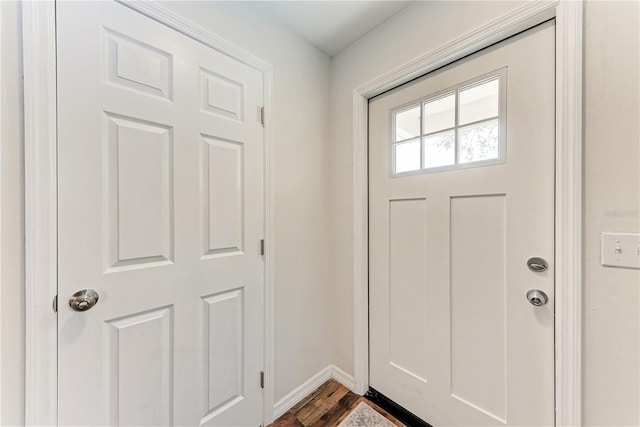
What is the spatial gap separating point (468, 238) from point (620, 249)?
0.46 metres

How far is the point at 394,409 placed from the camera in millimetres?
1451

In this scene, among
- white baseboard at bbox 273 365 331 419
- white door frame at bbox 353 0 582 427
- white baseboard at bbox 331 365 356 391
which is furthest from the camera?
white baseboard at bbox 331 365 356 391

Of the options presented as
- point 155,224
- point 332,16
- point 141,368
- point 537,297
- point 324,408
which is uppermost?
point 332,16

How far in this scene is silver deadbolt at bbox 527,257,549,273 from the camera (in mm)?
977

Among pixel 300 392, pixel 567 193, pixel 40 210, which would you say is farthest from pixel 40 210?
pixel 567 193

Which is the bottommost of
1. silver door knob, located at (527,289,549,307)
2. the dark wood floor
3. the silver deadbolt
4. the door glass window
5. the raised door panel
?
the dark wood floor

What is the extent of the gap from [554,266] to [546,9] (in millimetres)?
979

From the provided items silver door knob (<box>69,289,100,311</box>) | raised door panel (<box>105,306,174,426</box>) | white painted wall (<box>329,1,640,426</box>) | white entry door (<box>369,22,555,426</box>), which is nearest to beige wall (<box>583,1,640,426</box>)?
white painted wall (<box>329,1,640,426</box>)

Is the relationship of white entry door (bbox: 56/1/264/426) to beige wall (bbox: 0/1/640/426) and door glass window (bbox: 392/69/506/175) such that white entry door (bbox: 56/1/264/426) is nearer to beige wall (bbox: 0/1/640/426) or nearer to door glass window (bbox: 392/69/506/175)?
beige wall (bbox: 0/1/640/426)

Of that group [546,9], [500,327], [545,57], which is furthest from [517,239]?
[546,9]

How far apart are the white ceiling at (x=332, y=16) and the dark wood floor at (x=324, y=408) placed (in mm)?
2297

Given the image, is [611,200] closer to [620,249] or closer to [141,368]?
[620,249]

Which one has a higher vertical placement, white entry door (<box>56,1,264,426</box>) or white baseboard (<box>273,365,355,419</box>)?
white entry door (<box>56,1,264,426</box>)

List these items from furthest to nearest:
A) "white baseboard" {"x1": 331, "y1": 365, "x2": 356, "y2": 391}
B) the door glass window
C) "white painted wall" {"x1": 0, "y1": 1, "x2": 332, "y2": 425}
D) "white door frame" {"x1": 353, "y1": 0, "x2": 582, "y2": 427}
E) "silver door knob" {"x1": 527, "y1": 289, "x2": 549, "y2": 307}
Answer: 1. "white baseboard" {"x1": 331, "y1": 365, "x2": 356, "y2": 391}
2. "white painted wall" {"x1": 0, "y1": 1, "x2": 332, "y2": 425}
3. the door glass window
4. "silver door knob" {"x1": 527, "y1": 289, "x2": 549, "y2": 307}
5. "white door frame" {"x1": 353, "y1": 0, "x2": 582, "y2": 427}
